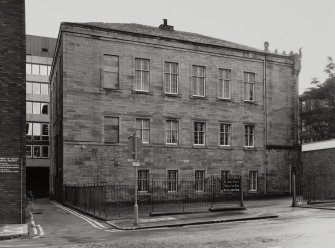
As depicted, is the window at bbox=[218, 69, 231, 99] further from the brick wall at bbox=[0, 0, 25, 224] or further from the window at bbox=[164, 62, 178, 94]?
the brick wall at bbox=[0, 0, 25, 224]

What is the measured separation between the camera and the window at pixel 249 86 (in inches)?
1502

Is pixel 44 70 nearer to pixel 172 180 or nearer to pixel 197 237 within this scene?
pixel 172 180

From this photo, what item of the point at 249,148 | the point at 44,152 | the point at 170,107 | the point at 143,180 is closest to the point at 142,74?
the point at 170,107

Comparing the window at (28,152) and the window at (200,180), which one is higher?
the window at (28,152)

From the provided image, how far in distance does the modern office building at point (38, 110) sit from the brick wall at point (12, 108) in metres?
49.1

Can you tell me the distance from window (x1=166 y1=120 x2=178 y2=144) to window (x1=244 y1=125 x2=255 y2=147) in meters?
6.83

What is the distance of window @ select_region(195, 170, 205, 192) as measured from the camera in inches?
1366

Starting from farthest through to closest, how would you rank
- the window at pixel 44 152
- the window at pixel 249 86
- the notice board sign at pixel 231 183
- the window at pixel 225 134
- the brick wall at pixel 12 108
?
the window at pixel 44 152 < the window at pixel 249 86 < the window at pixel 225 134 < the notice board sign at pixel 231 183 < the brick wall at pixel 12 108

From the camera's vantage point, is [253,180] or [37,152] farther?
[37,152]

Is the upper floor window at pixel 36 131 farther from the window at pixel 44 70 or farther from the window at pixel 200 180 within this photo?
the window at pixel 200 180

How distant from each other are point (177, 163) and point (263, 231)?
782 inches

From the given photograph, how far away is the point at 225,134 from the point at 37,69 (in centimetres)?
4258

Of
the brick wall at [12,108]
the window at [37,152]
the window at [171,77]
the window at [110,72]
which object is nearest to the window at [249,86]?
the window at [171,77]

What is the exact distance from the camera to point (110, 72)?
1271 inches
